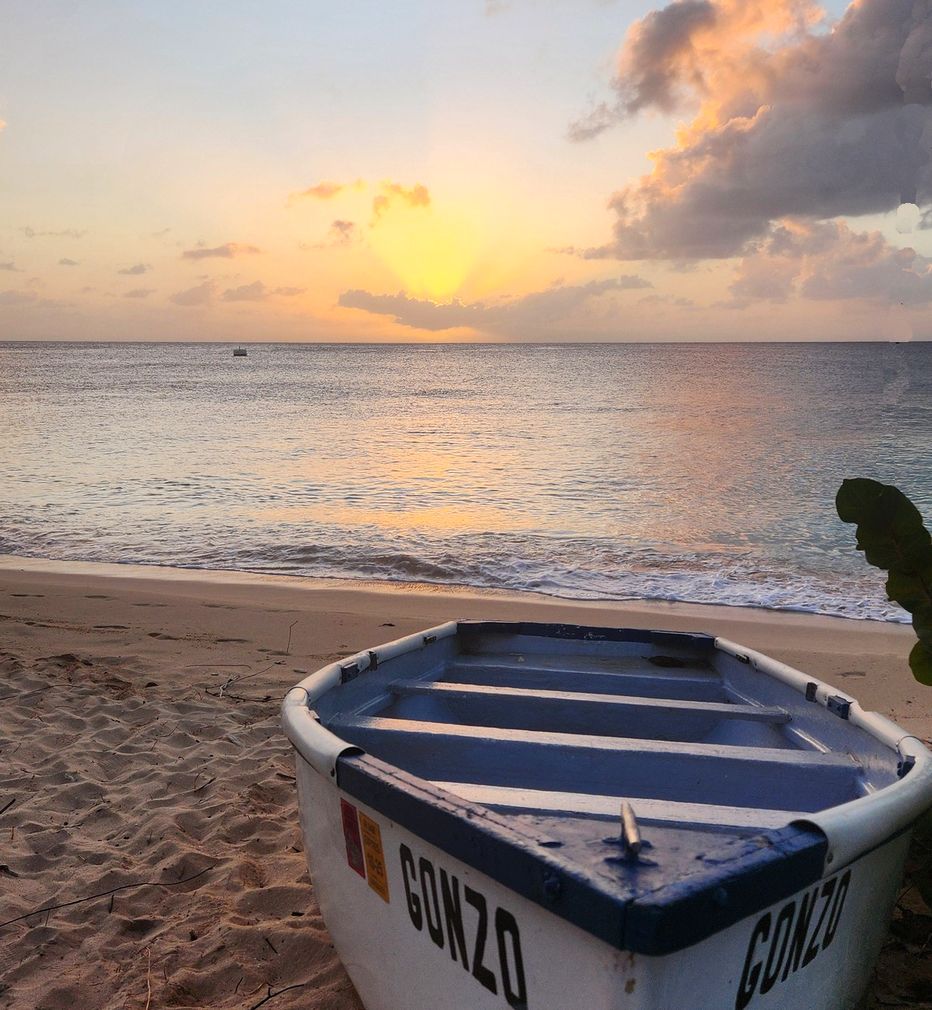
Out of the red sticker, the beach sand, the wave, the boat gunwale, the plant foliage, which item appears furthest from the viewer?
the wave

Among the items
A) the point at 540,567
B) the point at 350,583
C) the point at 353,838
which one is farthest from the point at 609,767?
the point at 540,567

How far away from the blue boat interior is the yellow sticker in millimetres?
110

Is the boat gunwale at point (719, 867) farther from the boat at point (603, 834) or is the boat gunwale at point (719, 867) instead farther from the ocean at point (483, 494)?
the ocean at point (483, 494)

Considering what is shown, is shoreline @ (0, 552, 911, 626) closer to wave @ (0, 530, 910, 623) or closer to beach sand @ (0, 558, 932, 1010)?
wave @ (0, 530, 910, 623)

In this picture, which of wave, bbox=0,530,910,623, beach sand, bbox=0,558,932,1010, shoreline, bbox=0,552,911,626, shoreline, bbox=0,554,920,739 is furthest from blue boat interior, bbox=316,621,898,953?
wave, bbox=0,530,910,623

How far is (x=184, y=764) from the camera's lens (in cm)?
498

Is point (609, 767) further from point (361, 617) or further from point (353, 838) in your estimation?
point (361, 617)

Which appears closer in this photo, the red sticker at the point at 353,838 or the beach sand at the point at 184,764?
the red sticker at the point at 353,838

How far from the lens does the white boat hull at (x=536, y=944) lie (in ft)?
5.74

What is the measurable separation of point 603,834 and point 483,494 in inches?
612

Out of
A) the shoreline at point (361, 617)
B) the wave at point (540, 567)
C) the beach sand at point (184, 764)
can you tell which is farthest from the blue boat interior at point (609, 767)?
the wave at point (540, 567)

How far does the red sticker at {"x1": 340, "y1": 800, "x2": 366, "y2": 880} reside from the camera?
8.51ft

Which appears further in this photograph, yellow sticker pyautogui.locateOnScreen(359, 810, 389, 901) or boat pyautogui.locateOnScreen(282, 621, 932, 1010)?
yellow sticker pyautogui.locateOnScreen(359, 810, 389, 901)

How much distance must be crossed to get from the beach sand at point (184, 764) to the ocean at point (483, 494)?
1.69m
